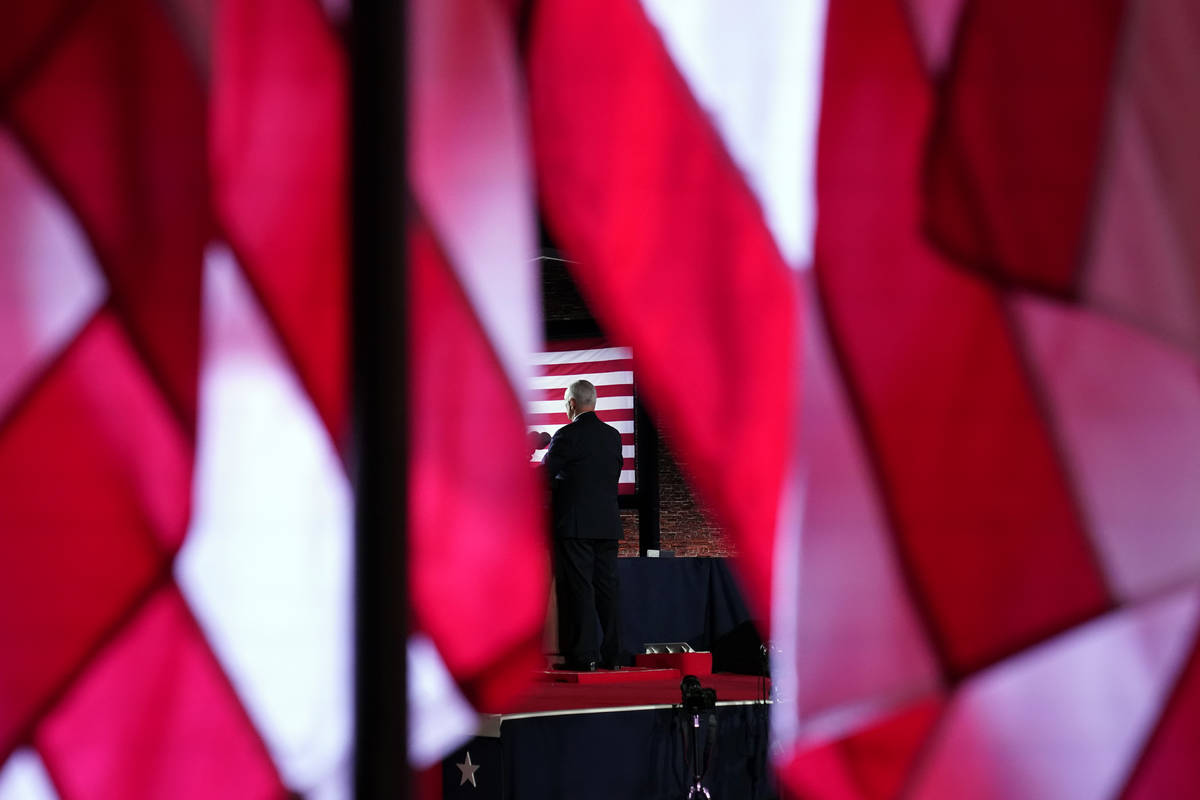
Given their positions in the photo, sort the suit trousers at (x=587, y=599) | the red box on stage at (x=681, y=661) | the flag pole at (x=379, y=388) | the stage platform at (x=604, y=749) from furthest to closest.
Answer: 1. the red box on stage at (x=681, y=661)
2. the suit trousers at (x=587, y=599)
3. the stage platform at (x=604, y=749)
4. the flag pole at (x=379, y=388)

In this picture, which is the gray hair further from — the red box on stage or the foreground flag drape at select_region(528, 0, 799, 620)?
the foreground flag drape at select_region(528, 0, 799, 620)

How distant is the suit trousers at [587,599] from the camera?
161 inches

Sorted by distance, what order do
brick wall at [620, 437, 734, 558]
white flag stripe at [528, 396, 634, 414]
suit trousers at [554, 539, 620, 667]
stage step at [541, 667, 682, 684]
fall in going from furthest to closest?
brick wall at [620, 437, 734, 558] < white flag stripe at [528, 396, 634, 414] < suit trousers at [554, 539, 620, 667] < stage step at [541, 667, 682, 684]

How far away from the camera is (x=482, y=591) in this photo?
2.92 feet

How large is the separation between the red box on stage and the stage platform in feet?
2.52

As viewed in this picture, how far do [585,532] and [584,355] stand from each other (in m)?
3.62

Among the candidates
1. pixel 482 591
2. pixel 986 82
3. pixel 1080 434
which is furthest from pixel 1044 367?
pixel 482 591

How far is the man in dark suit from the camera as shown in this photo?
4.09 meters

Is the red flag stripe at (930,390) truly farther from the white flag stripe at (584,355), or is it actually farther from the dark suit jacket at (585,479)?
the white flag stripe at (584,355)

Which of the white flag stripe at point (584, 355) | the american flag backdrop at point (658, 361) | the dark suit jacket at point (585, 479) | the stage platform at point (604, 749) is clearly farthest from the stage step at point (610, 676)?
the white flag stripe at point (584, 355)

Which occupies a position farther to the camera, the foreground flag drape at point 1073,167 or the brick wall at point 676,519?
the brick wall at point 676,519

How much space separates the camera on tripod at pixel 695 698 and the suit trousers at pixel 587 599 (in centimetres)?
116

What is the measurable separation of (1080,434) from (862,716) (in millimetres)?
229

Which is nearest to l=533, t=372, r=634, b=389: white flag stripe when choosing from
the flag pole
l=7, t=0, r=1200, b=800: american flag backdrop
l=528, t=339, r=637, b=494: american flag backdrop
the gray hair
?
l=528, t=339, r=637, b=494: american flag backdrop
